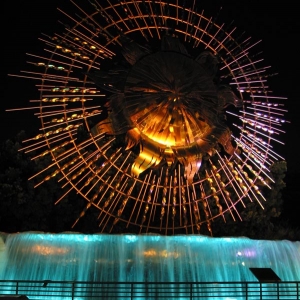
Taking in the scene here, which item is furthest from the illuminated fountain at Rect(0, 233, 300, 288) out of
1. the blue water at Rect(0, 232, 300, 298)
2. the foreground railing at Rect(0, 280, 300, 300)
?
the foreground railing at Rect(0, 280, 300, 300)

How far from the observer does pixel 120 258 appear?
1486 cm

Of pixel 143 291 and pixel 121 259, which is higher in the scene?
pixel 121 259

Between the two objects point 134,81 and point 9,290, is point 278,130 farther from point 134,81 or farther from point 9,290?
point 9,290

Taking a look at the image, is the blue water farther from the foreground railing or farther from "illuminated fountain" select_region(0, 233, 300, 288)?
the foreground railing

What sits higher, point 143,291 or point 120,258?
point 120,258

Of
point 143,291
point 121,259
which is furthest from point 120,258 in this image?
point 143,291

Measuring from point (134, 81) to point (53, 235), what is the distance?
560cm

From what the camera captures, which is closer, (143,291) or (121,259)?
(143,291)

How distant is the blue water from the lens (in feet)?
48.3

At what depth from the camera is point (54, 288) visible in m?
14.2

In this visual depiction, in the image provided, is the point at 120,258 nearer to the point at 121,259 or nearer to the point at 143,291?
the point at 121,259

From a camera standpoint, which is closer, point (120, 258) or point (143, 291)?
point (143, 291)

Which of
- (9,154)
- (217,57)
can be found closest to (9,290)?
(217,57)

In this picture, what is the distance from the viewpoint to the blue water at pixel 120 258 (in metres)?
14.7
